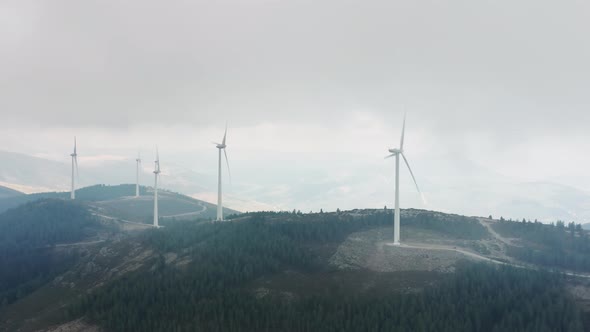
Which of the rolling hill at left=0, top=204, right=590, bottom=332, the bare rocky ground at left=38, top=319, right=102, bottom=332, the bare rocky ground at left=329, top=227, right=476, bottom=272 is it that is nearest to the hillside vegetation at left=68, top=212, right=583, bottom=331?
the rolling hill at left=0, top=204, right=590, bottom=332

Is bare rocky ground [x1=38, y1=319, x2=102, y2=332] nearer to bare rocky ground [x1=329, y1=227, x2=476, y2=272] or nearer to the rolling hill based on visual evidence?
the rolling hill

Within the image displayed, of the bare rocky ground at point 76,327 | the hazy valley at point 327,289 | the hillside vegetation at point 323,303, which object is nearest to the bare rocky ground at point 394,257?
the hazy valley at point 327,289

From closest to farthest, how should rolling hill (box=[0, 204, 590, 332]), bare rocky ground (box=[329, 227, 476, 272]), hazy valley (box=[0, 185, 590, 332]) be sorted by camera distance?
rolling hill (box=[0, 204, 590, 332]) → hazy valley (box=[0, 185, 590, 332]) → bare rocky ground (box=[329, 227, 476, 272])

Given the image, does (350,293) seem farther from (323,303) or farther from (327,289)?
(323,303)

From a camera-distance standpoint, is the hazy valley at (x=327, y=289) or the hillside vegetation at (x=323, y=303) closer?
the hillside vegetation at (x=323, y=303)

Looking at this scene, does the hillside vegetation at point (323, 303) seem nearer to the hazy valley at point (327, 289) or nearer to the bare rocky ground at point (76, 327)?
the hazy valley at point (327, 289)

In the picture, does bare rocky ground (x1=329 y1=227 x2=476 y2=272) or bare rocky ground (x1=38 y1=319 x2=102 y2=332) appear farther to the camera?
bare rocky ground (x1=329 y1=227 x2=476 y2=272)

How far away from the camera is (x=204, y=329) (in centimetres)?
14675

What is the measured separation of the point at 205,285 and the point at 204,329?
31729 mm

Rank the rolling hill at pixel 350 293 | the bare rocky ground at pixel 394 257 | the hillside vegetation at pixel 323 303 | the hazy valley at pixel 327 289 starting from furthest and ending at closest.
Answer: the bare rocky ground at pixel 394 257 < the hazy valley at pixel 327 289 < the rolling hill at pixel 350 293 < the hillside vegetation at pixel 323 303

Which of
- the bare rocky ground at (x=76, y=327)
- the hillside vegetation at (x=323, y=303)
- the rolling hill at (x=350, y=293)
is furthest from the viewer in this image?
the bare rocky ground at (x=76, y=327)

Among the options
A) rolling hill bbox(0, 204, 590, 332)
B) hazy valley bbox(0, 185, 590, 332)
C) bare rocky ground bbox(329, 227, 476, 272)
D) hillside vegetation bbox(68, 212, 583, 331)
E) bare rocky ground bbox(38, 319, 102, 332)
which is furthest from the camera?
bare rocky ground bbox(329, 227, 476, 272)

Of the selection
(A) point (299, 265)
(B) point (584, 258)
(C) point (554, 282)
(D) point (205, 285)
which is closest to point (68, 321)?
(D) point (205, 285)

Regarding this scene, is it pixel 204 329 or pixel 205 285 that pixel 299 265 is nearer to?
pixel 205 285
